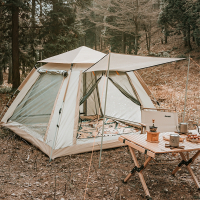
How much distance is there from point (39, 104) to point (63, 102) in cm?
95

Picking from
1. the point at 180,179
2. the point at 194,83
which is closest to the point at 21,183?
the point at 180,179

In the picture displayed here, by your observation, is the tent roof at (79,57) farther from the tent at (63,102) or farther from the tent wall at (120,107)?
the tent wall at (120,107)

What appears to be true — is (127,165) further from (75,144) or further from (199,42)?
(199,42)

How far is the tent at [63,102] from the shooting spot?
409cm

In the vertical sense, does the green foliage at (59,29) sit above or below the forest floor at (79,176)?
above

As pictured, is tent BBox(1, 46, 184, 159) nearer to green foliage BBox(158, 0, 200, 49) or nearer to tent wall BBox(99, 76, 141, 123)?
tent wall BBox(99, 76, 141, 123)

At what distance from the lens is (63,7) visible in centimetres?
927

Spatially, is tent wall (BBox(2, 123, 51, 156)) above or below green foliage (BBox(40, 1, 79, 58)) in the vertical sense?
below

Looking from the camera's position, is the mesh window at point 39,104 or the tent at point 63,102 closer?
the tent at point 63,102

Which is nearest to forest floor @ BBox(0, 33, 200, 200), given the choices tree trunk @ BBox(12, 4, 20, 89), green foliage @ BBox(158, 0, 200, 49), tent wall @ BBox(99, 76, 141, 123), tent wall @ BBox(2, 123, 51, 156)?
tent wall @ BBox(2, 123, 51, 156)

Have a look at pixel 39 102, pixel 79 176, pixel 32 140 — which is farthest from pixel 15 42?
pixel 79 176

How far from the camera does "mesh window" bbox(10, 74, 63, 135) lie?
4652 mm

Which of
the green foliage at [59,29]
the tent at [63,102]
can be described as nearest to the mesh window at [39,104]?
the tent at [63,102]

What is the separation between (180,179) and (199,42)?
475 inches
